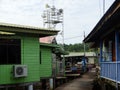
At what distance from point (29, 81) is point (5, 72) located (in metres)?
1.70

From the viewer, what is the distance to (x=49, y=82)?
24781 mm

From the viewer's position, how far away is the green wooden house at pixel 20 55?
1517cm

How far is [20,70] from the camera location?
1535 cm

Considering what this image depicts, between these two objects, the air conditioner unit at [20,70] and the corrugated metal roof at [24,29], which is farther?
the air conditioner unit at [20,70]

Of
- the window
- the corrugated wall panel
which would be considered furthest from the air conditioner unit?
the window

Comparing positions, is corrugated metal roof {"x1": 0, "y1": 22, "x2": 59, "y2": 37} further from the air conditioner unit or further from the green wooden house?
the air conditioner unit

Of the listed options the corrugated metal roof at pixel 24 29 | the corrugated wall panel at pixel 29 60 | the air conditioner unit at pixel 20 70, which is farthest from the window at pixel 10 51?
the corrugated metal roof at pixel 24 29

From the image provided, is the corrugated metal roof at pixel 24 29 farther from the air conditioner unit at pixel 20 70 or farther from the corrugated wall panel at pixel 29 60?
the air conditioner unit at pixel 20 70

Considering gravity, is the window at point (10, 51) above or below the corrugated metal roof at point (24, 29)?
below

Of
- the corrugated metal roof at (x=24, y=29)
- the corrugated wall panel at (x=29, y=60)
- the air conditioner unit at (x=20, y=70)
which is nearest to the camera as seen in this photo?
the corrugated metal roof at (x=24, y=29)

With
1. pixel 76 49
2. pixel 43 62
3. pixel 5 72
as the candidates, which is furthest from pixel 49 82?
pixel 76 49

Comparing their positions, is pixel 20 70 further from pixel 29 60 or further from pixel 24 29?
pixel 24 29

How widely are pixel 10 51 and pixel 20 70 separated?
3.56 feet

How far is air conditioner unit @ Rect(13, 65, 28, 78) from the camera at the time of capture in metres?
15.2
